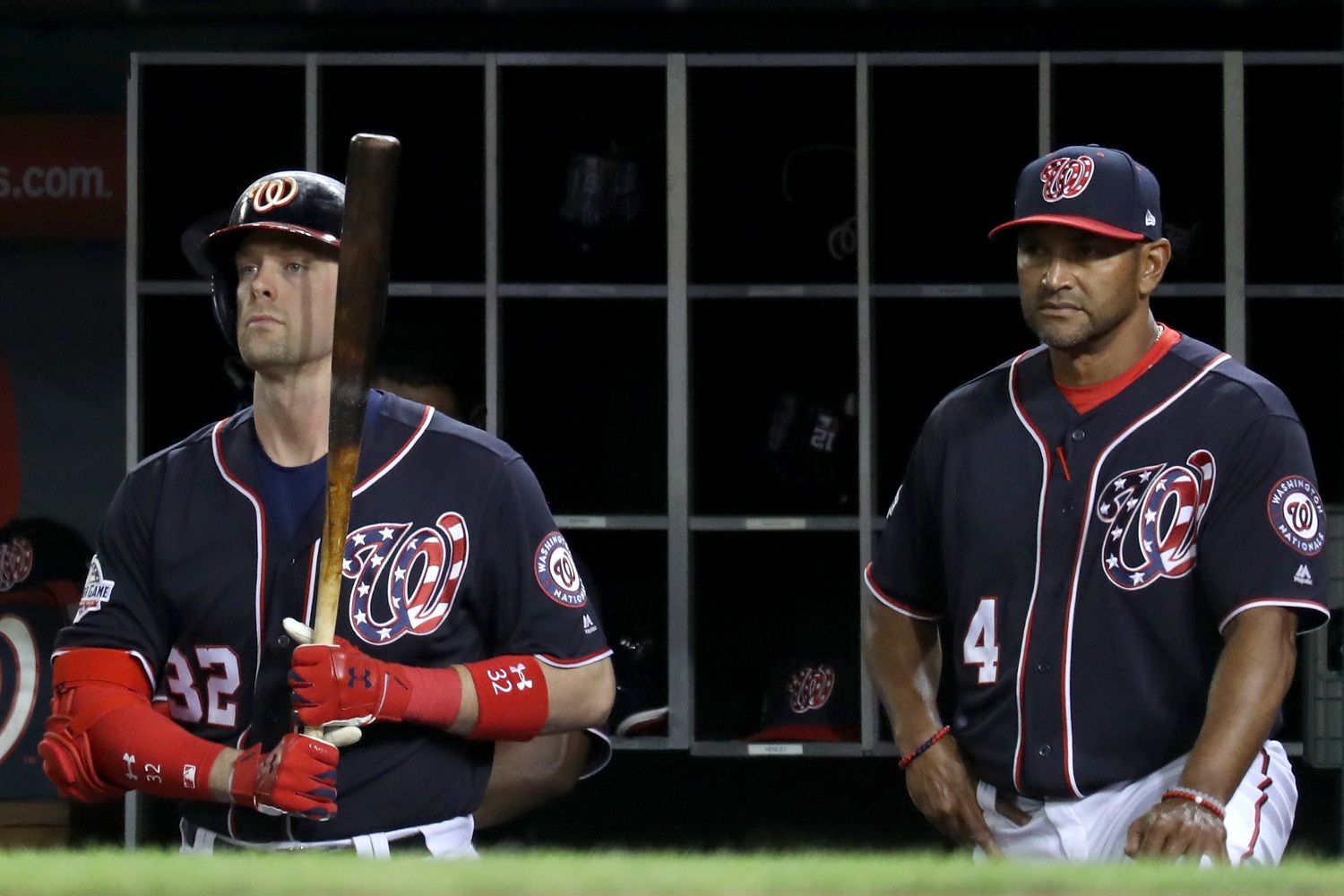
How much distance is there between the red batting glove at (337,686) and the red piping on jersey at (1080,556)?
741 millimetres

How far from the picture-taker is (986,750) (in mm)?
2078

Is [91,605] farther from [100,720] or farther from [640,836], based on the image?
[640,836]

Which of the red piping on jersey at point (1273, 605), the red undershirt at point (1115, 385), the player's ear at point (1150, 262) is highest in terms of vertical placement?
the player's ear at point (1150, 262)

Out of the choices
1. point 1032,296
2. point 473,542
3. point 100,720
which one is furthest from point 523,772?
point 1032,296

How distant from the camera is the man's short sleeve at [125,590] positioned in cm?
Answer: 188

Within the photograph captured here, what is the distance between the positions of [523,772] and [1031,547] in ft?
Answer: 2.10

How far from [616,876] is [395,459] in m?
1.23

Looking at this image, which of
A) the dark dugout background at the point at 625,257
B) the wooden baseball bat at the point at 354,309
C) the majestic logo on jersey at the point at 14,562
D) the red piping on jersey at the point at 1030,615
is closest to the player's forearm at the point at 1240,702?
the red piping on jersey at the point at 1030,615

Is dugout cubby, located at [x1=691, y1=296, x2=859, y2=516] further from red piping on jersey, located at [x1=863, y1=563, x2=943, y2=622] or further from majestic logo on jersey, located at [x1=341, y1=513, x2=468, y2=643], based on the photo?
majestic logo on jersey, located at [x1=341, y1=513, x2=468, y2=643]

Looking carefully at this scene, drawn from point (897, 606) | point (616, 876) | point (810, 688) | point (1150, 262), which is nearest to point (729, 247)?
point (810, 688)

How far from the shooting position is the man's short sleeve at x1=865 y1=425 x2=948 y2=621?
2.19 metres

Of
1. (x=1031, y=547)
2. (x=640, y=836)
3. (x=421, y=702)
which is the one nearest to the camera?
(x=421, y=702)

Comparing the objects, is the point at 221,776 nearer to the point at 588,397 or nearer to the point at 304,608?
the point at 304,608

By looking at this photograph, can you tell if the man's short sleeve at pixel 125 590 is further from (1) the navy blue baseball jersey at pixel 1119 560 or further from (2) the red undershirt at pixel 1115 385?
(2) the red undershirt at pixel 1115 385
